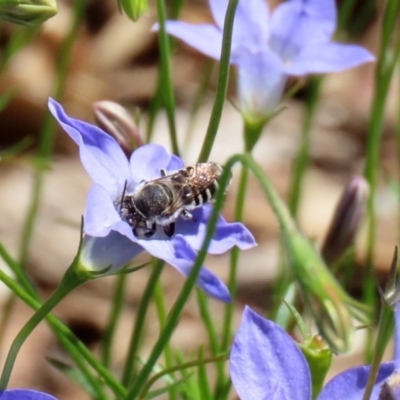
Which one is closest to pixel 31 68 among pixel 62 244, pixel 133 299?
pixel 62 244

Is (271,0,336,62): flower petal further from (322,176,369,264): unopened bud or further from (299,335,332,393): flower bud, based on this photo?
(299,335,332,393): flower bud

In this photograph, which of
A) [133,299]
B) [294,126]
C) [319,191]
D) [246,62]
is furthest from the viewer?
[294,126]

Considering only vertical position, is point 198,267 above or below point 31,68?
above

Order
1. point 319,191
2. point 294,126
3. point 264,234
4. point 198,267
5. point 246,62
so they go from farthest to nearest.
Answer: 1. point 294,126
2. point 319,191
3. point 264,234
4. point 246,62
5. point 198,267

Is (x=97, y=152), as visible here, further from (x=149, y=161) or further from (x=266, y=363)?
(x=266, y=363)

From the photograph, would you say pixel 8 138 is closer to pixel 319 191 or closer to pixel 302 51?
pixel 319 191

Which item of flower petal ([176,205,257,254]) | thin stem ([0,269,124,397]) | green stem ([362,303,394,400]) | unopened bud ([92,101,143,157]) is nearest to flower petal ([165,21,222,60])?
unopened bud ([92,101,143,157])
